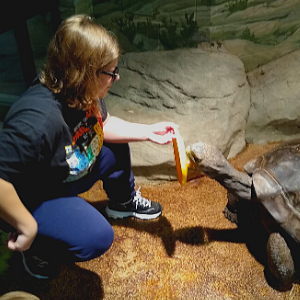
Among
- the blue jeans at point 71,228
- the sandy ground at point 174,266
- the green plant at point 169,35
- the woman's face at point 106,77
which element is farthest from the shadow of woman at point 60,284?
the green plant at point 169,35

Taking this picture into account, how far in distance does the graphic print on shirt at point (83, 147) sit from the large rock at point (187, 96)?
0.92m

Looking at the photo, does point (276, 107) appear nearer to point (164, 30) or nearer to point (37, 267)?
point (164, 30)

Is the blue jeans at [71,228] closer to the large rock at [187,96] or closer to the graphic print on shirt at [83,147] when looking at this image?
the graphic print on shirt at [83,147]

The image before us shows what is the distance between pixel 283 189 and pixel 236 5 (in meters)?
2.04

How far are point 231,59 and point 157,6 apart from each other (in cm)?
84

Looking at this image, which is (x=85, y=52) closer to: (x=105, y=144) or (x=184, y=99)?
(x=105, y=144)

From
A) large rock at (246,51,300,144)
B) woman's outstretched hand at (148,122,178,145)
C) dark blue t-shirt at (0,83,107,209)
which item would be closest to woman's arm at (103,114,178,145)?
woman's outstretched hand at (148,122,178,145)

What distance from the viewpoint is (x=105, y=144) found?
1.96 meters

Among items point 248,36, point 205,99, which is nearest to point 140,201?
point 205,99

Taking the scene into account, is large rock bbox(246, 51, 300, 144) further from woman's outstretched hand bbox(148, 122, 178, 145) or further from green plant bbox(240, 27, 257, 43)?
woman's outstretched hand bbox(148, 122, 178, 145)

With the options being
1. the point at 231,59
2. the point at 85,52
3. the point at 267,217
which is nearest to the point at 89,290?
the point at 267,217

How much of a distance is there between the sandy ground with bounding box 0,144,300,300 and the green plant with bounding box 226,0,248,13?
1835 millimetres

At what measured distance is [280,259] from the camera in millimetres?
1720

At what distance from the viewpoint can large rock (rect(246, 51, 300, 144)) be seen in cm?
309
